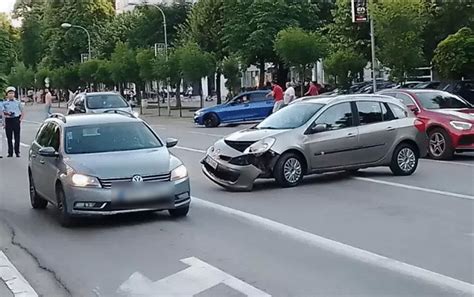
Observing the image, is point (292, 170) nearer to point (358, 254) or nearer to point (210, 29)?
point (358, 254)

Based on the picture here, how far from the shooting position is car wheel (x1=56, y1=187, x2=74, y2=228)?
35.9 ft

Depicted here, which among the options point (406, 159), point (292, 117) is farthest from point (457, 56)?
point (292, 117)

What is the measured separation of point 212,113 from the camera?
3634cm

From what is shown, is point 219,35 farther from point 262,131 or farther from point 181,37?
point 262,131

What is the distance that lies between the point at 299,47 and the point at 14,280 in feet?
108

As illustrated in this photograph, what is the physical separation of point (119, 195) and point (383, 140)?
21.4 feet

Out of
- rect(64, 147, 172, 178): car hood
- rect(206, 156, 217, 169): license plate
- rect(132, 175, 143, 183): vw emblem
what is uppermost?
rect(64, 147, 172, 178): car hood

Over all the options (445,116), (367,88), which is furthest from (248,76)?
(445,116)

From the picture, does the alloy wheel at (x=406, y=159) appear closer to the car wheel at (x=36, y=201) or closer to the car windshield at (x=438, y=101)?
the car windshield at (x=438, y=101)

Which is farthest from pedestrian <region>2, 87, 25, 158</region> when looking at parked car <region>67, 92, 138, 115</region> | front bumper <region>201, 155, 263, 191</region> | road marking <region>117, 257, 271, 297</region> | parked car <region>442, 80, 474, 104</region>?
parked car <region>442, 80, 474, 104</region>

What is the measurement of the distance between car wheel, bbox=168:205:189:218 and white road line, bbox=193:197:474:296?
677mm

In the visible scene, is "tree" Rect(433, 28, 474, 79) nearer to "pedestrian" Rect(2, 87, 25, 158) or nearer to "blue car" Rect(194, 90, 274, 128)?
"blue car" Rect(194, 90, 274, 128)

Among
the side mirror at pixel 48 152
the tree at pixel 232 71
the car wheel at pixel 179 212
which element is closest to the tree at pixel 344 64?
the tree at pixel 232 71

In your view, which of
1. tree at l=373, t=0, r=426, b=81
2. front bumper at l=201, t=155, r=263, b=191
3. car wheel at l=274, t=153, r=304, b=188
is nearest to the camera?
front bumper at l=201, t=155, r=263, b=191
